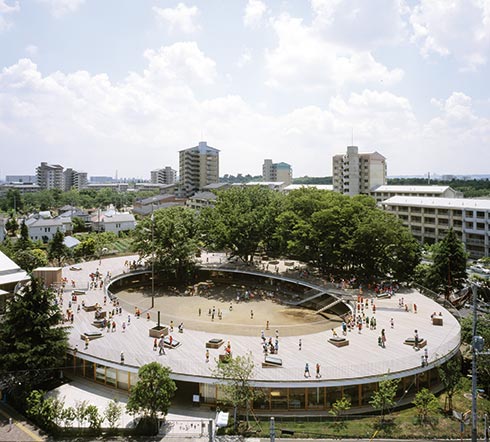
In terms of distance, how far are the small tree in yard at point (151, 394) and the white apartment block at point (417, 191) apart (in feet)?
274

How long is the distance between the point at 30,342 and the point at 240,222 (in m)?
32.0

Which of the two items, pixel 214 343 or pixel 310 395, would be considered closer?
pixel 310 395

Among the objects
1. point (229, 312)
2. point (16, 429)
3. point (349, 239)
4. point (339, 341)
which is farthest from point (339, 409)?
point (349, 239)

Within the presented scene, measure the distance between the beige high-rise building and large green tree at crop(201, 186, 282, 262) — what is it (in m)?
Result: 79.6

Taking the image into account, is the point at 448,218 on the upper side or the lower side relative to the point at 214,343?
upper

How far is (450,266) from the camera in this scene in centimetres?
4394

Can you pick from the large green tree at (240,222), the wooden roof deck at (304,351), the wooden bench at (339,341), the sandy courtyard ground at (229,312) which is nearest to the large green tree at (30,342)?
the wooden roof deck at (304,351)

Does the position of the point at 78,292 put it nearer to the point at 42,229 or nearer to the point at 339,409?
the point at 339,409

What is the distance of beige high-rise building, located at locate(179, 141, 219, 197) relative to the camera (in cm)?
13950

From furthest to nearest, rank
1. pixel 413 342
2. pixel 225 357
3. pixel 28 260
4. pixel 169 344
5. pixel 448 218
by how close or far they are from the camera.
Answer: pixel 448 218, pixel 28 260, pixel 169 344, pixel 413 342, pixel 225 357

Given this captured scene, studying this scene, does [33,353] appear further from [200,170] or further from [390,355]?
[200,170]

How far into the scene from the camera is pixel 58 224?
9344 centimetres

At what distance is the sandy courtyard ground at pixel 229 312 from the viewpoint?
125ft

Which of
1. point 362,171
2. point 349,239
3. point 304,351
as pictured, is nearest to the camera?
point 304,351
